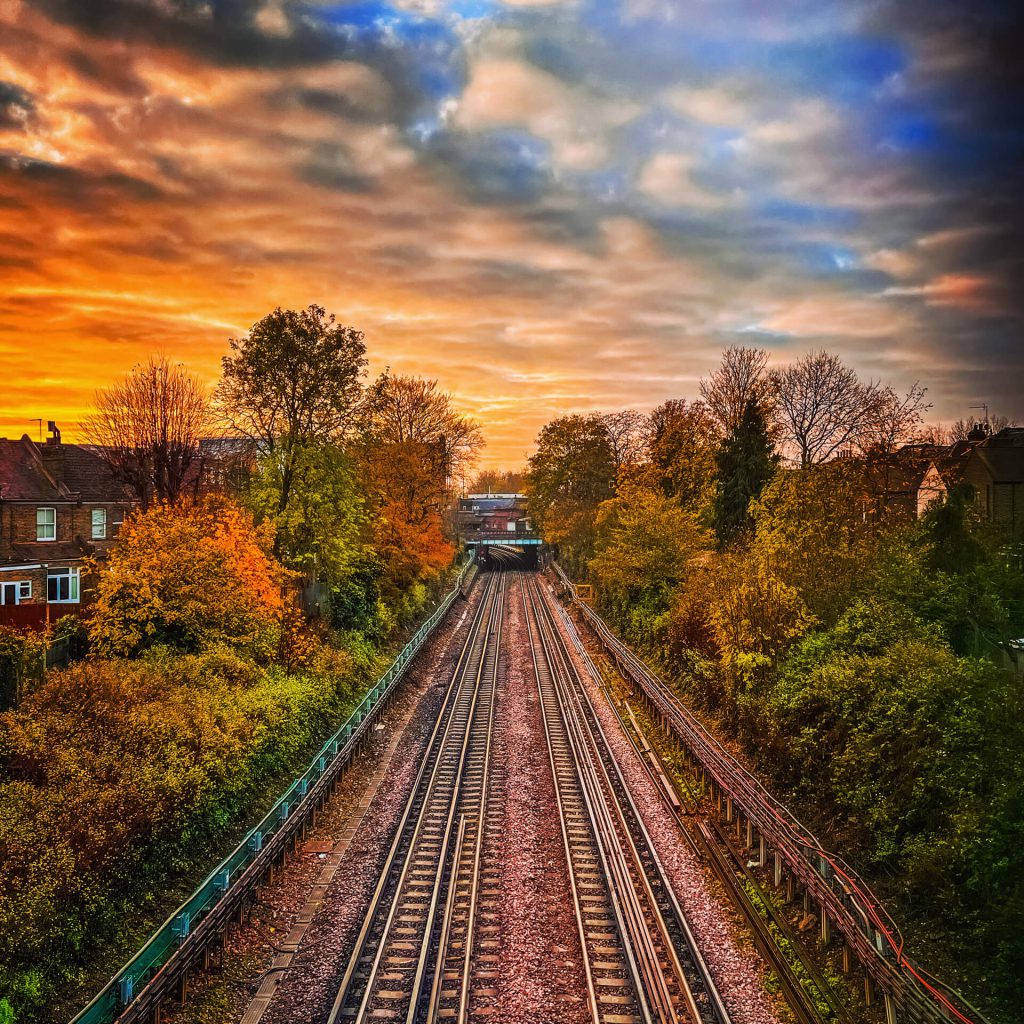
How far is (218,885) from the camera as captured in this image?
11.2 meters

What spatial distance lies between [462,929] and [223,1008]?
3.63 meters

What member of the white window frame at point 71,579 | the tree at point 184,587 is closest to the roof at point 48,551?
the white window frame at point 71,579

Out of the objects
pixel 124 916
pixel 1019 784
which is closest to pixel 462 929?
pixel 124 916

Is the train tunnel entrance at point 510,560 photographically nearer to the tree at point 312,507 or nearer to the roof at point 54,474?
the roof at point 54,474

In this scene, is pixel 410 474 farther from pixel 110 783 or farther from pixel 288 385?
pixel 110 783

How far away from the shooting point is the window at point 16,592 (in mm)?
27219

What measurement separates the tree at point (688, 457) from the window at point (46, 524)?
27.8 meters

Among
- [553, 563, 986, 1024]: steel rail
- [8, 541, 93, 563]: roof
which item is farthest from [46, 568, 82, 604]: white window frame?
[553, 563, 986, 1024]: steel rail

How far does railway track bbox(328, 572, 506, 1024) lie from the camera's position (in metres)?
9.90

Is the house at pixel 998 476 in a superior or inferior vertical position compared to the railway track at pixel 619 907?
superior

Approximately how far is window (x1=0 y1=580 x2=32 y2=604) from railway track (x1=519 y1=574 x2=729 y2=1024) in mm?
21290

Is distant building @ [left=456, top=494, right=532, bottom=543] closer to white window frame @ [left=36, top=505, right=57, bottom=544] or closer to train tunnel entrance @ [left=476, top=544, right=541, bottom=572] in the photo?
train tunnel entrance @ [left=476, top=544, right=541, bottom=572]

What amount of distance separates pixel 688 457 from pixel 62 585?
3039 cm

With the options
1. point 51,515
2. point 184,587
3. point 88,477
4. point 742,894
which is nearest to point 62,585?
point 51,515
